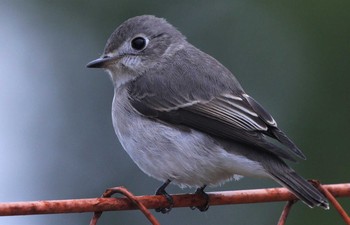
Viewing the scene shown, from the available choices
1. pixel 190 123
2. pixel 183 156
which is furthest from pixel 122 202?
pixel 190 123

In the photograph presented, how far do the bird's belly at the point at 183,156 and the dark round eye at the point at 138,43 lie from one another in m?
0.86

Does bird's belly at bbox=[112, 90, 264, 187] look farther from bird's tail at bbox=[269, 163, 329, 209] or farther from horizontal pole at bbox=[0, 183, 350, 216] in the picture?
horizontal pole at bbox=[0, 183, 350, 216]

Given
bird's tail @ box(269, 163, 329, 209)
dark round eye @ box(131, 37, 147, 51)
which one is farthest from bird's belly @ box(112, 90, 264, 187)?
dark round eye @ box(131, 37, 147, 51)

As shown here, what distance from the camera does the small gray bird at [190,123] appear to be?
175 inches

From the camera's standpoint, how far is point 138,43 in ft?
18.2

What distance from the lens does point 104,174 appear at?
722 cm

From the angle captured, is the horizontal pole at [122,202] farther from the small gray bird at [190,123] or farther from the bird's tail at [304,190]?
the small gray bird at [190,123]

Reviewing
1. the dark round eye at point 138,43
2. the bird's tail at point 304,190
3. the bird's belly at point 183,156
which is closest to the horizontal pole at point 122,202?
the bird's tail at point 304,190

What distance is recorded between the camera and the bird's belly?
454 centimetres

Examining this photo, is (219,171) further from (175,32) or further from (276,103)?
(276,103)

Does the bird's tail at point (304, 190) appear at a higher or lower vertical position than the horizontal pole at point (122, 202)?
lower

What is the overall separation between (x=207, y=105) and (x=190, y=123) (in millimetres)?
187

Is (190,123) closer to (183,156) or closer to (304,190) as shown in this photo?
(183,156)

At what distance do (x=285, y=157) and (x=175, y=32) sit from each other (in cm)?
194
